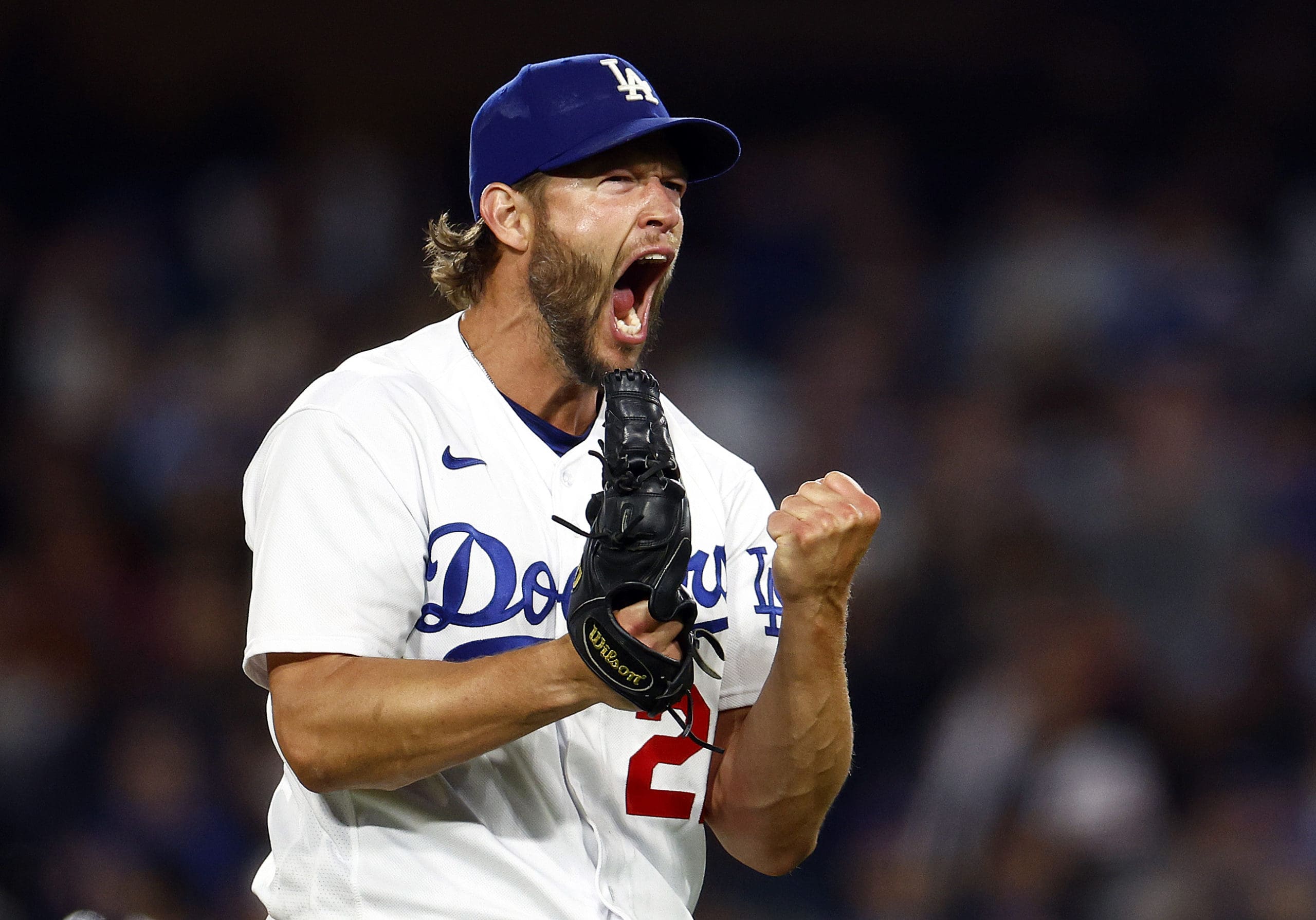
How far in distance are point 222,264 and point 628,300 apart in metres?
4.34

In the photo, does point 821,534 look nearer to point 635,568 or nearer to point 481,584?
point 635,568

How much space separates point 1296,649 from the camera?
507 centimetres

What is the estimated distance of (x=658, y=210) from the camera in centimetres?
247

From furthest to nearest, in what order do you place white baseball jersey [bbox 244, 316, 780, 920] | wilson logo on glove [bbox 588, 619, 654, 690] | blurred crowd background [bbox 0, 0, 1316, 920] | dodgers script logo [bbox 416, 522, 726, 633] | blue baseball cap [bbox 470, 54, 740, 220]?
1. blurred crowd background [bbox 0, 0, 1316, 920]
2. blue baseball cap [bbox 470, 54, 740, 220]
3. dodgers script logo [bbox 416, 522, 726, 633]
4. white baseball jersey [bbox 244, 316, 780, 920]
5. wilson logo on glove [bbox 588, 619, 654, 690]

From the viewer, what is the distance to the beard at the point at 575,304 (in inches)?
95.9

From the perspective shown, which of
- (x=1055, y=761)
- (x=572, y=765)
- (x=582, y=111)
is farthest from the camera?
(x=1055, y=761)

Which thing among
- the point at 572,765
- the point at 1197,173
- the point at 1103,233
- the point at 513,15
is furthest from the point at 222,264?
the point at 572,765

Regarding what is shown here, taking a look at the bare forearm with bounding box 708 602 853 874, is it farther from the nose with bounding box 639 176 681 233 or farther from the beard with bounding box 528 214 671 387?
the nose with bounding box 639 176 681 233

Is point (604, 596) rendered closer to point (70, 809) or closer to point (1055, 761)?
point (1055, 761)

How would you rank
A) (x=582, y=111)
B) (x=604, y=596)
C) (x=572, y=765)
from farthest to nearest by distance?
(x=582, y=111), (x=572, y=765), (x=604, y=596)

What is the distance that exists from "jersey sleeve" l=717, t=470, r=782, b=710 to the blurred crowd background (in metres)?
2.44

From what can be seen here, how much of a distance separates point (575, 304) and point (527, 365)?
0.13 meters

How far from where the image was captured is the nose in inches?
96.5

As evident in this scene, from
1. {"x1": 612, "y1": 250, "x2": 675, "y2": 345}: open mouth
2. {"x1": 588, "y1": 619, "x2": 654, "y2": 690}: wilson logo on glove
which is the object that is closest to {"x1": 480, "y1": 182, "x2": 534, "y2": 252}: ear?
{"x1": 612, "y1": 250, "x2": 675, "y2": 345}: open mouth
